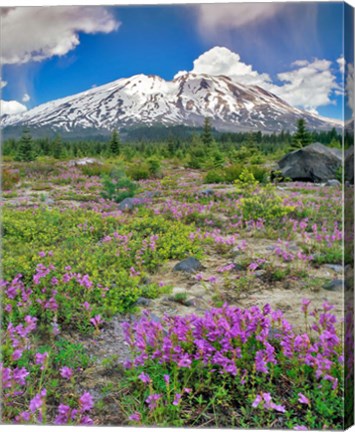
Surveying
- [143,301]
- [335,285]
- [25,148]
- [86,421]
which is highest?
[25,148]

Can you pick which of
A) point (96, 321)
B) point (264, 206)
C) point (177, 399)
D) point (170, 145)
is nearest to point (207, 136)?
point (170, 145)

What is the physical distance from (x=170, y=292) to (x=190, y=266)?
0.30 meters

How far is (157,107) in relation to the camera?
15.0 feet

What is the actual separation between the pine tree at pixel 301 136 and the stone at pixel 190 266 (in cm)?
135

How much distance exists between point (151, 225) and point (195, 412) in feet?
5.49

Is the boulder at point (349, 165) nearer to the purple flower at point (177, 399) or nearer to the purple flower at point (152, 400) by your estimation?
the purple flower at point (177, 399)

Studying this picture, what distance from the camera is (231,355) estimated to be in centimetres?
372

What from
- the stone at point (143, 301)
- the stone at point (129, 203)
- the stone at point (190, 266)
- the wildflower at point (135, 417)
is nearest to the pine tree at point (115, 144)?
the stone at point (129, 203)

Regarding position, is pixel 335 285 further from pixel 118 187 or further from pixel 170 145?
Result: pixel 118 187

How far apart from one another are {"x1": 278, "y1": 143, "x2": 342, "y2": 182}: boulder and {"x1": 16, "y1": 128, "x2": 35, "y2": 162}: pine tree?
90.8 inches

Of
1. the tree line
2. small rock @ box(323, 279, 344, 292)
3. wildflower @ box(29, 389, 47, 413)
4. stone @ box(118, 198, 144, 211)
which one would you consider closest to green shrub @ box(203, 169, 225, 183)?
the tree line

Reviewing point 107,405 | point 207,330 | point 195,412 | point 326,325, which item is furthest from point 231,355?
point 107,405

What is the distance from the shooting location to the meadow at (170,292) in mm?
3730

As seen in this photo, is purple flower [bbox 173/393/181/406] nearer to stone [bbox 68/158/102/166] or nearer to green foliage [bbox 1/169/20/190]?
stone [bbox 68/158/102/166]
